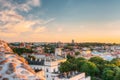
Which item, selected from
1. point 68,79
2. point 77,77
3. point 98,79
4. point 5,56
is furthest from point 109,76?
point 5,56

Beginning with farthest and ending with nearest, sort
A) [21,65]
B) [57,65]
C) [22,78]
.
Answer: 1. [57,65]
2. [21,65]
3. [22,78]

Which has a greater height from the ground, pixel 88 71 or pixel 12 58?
pixel 12 58

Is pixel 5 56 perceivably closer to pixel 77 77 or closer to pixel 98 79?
pixel 77 77

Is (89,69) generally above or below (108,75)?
above

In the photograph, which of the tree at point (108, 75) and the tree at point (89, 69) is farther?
the tree at point (89, 69)

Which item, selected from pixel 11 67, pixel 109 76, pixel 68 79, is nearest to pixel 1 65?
pixel 11 67

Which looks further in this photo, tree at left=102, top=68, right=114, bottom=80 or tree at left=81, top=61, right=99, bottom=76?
tree at left=81, top=61, right=99, bottom=76

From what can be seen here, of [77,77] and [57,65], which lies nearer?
[77,77]

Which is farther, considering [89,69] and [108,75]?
[89,69]

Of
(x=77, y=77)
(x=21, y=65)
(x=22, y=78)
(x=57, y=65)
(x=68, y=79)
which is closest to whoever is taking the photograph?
(x=22, y=78)
